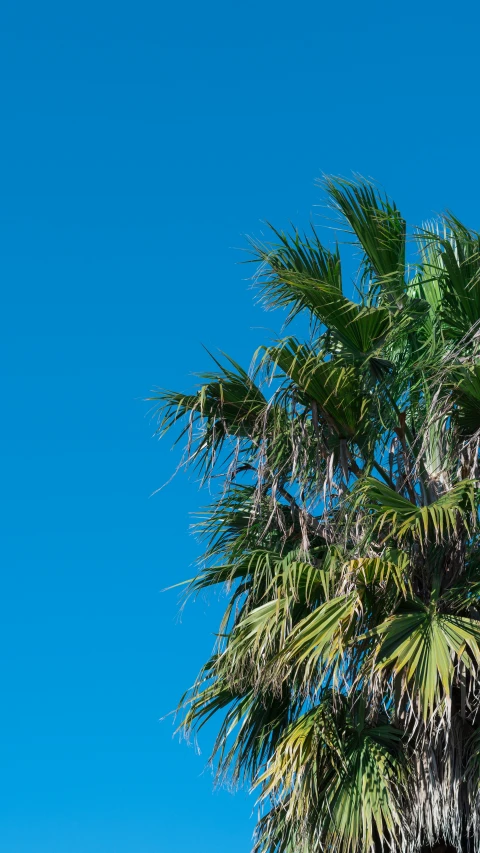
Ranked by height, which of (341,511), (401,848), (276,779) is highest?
(341,511)

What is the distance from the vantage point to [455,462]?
7.62m

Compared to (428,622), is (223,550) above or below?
above

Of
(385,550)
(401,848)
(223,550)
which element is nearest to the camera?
(401,848)

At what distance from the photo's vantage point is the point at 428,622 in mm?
6980

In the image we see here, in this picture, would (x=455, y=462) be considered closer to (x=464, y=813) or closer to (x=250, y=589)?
(x=250, y=589)

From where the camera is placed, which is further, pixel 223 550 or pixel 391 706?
pixel 223 550

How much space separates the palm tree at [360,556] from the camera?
22.6 feet

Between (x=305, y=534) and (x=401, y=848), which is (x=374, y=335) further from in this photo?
(x=401, y=848)

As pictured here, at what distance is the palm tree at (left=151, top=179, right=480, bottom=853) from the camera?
6.89 m

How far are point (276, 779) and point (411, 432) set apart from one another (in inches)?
98.4

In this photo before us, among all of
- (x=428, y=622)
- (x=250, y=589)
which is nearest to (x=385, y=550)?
(x=428, y=622)

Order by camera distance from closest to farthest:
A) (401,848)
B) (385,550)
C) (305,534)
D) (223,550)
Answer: (401,848), (385,550), (305,534), (223,550)

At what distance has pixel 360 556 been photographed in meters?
7.49

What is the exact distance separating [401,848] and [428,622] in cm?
127
